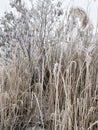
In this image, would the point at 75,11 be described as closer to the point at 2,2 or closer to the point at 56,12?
the point at 56,12

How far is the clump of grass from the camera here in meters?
0.90

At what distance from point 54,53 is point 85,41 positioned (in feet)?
0.42

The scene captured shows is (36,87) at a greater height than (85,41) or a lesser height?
lesser

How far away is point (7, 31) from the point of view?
3.02m

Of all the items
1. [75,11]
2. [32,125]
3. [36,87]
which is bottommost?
[32,125]

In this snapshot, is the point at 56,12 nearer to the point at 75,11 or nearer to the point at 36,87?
the point at 75,11

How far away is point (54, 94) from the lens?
1031 mm

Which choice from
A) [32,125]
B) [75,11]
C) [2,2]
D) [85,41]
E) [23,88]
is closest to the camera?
[32,125]

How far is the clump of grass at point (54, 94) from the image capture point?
0.90m

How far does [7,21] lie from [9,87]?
6.64 feet

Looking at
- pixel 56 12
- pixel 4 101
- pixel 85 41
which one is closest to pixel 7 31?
pixel 56 12

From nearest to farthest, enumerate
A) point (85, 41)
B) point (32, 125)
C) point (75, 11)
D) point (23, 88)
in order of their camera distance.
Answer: point (32, 125)
point (23, 88)
point (85, 41)
point (75, 11)

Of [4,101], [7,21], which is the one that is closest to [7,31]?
[7,21]

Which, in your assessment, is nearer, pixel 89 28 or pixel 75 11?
pixel 89 28
